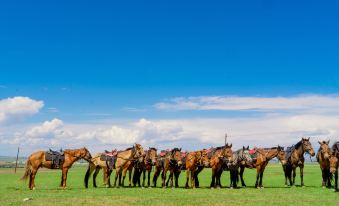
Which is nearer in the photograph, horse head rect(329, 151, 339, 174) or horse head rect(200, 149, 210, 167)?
horse head rect(329, 151, 339, 174)

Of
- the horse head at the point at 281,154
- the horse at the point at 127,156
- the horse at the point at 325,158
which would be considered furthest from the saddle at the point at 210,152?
the horse at the point at 325,158

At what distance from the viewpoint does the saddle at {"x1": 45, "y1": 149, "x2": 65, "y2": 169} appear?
88.8ft

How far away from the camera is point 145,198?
20.9 metres

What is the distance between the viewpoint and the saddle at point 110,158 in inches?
1169

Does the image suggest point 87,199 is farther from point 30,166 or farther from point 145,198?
point 30,166

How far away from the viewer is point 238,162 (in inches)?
1168

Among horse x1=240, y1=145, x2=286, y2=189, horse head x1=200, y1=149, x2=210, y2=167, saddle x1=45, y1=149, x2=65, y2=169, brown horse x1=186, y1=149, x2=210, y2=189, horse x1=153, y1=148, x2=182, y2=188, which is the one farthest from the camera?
horse x1=240, y1=145, x2=286, y2=189

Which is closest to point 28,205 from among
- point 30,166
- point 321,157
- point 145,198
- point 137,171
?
point 145,198

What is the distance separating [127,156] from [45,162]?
19.0 feet

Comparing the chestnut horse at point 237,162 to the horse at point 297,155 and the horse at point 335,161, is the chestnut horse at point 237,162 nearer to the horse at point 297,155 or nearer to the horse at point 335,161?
the horse at point 297,155

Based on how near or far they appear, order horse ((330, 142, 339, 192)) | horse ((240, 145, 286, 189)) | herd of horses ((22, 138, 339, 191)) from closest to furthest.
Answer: horse ((330, 142, 339, 192)) < herd of horses ((22, 138, 339, 191)) < horse ((240, 145, 286, 189))

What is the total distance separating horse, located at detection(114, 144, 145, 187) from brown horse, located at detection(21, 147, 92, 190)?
2179 millimetres

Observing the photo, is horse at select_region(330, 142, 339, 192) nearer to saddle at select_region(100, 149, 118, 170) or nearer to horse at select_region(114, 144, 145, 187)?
horse at select_region(114, 144, 145, 187)

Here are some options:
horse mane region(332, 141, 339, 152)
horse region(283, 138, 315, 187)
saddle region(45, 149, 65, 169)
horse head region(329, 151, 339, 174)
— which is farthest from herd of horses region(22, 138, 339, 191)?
horse head region(329, 151, 339, 174)
